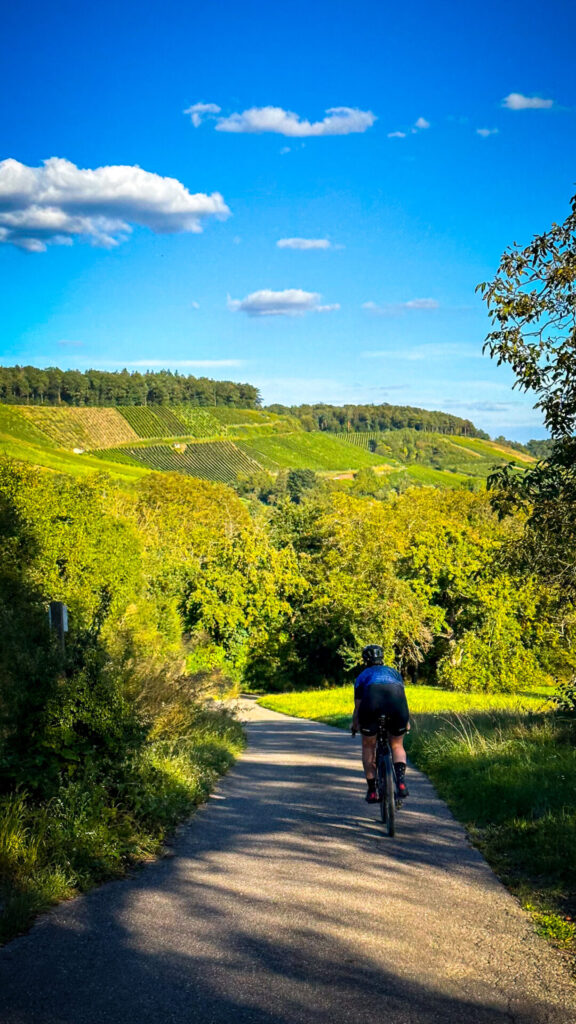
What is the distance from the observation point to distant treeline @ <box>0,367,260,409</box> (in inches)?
6639

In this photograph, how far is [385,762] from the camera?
823cm

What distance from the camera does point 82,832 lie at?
6.58 metres

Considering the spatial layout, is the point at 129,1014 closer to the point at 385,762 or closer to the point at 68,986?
the point at 68,986

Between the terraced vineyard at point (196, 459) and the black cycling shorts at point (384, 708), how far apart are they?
12247cm

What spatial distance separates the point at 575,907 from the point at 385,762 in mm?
2699

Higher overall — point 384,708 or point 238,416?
point 238,416

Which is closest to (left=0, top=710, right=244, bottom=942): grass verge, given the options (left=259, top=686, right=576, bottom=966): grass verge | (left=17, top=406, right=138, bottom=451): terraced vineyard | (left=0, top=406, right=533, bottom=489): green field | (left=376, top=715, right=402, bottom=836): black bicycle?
(left=376, top=715, right=402, bottom=836): black bicycle

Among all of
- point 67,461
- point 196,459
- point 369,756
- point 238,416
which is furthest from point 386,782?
point 238,416

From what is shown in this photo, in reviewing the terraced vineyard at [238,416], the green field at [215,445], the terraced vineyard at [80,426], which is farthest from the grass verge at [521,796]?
the terraced vineyard at [238,416]

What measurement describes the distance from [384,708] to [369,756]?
24.6 inches

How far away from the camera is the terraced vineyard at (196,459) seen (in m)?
135

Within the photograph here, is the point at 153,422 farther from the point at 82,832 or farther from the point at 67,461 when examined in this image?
the point at 82,832

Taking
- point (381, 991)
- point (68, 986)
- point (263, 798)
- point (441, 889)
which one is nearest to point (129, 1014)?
point (68, 986)

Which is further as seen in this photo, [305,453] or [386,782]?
[305,453]
